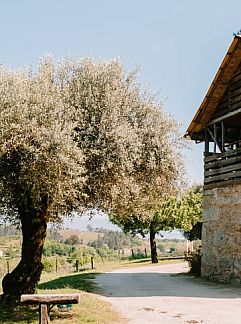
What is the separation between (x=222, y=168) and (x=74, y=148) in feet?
34.7

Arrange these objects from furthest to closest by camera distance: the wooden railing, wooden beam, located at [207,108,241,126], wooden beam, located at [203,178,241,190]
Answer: wooden beam, located at [207,108,241,126], the wooden railing, wooden beam, located at [203,178,241,190]

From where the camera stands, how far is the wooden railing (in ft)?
62.6

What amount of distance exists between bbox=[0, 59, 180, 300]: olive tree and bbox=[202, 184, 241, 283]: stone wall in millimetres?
5333

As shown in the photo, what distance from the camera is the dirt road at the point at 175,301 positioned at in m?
11.4

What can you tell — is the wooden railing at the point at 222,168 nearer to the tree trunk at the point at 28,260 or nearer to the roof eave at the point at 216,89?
the roof eave at the point at 216,89

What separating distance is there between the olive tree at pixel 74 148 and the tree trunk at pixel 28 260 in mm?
30

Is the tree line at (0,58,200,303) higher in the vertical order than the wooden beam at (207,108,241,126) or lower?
lower

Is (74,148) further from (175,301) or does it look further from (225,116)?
(225,116)

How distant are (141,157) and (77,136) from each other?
2063 millimetres

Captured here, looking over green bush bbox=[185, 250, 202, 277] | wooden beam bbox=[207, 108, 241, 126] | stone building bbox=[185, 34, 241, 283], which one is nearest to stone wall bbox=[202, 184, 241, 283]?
stone building bbox=[185, 34, 241, 283]

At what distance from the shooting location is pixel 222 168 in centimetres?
2002

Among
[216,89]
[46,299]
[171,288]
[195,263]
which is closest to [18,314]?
[46,299]

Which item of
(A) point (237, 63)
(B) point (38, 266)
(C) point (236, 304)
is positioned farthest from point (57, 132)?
(A) point (237, 63)

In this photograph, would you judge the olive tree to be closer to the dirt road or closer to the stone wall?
the dirt road
